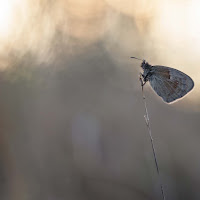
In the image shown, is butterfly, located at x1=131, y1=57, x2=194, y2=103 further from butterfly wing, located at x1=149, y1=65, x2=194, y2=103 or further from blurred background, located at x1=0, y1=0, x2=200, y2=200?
blurred background, located at x1=0, y1=0, x2=200, y2=200

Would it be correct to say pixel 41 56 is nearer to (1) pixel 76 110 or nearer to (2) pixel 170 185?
(1) pixel 76 110

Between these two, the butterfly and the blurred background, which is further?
the blurred background

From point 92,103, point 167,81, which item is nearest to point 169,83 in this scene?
point 167,81

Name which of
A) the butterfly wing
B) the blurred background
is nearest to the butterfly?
the butterfly wing

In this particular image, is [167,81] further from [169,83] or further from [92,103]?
[92,103]

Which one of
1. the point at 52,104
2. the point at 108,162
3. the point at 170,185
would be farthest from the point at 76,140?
the point at 170,185

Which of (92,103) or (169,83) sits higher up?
(92,103)
